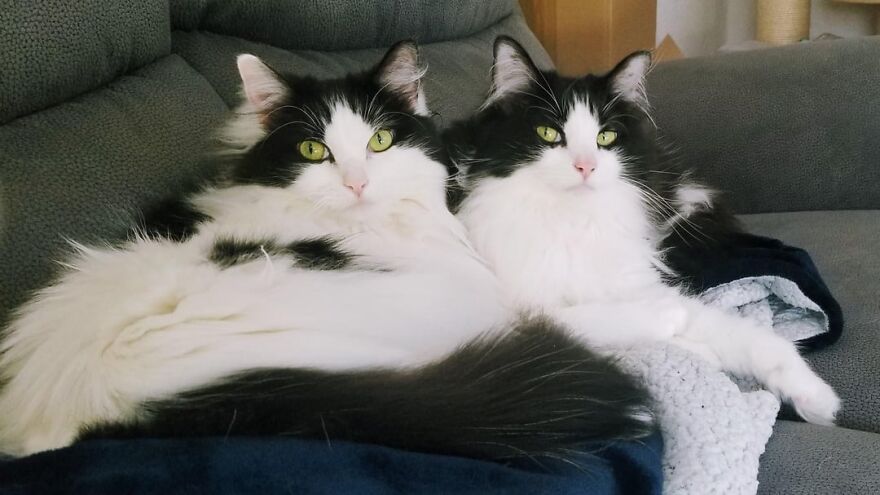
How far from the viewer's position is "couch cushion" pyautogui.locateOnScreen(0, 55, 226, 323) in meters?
0.96

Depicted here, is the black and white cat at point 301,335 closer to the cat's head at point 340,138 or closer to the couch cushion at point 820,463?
the cat's head at point 340,138

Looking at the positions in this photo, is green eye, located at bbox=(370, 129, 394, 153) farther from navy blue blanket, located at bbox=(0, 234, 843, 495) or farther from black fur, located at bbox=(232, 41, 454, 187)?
navy blue blanket, located at bbox=(0, 234, 843, 495)

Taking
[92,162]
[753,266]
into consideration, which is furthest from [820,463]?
[92,162]

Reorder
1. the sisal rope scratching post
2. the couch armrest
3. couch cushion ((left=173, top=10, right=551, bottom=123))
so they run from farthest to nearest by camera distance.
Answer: the sisal rope scratching post → the couch armrest → couch cushion ((left=173, top=10, right=551, bottom=123))

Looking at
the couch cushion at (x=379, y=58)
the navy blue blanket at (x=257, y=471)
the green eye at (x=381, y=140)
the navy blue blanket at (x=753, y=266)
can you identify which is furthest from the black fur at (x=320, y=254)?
the navy blue blanket at (x=753, y=266)

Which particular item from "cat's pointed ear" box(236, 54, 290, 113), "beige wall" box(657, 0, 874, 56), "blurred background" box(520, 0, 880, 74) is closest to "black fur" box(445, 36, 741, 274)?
"cat's pointed ear" box(236, 54, 290, 113)

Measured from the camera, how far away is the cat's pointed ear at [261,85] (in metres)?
1.09

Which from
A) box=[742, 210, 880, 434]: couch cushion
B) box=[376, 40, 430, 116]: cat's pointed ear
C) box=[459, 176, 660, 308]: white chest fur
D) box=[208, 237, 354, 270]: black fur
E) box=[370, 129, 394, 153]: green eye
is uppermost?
box=[376, 40, 430, 116]: cat's pointed ear

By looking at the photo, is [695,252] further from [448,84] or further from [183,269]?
[183,269]

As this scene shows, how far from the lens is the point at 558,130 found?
1.24m

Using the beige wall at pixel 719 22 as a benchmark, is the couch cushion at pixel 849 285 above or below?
below

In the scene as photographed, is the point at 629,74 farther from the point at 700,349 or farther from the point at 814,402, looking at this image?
the point at 814,402

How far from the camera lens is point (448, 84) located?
1.86 m

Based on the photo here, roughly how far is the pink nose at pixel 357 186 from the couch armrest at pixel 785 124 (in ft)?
3.21
